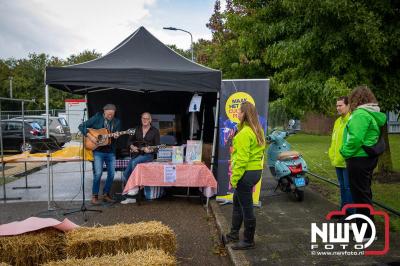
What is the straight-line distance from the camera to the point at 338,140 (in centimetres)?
648

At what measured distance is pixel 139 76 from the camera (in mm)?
7668

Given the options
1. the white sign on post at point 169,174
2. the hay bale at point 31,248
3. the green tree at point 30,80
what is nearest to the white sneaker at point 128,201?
the white sign on post at point 169,174

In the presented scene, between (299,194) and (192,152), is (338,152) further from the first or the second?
(192,152)

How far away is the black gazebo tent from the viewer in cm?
759

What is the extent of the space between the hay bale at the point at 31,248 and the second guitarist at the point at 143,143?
3995mm

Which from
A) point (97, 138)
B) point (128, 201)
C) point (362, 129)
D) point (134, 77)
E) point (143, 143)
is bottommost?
point (128, 201)

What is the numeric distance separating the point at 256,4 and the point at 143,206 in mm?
6015

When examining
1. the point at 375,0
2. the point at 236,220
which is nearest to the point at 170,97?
the point at 375,0

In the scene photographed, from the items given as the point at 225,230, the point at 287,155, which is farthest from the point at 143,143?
the point at 225,230

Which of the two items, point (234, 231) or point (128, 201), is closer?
point (234, 231)

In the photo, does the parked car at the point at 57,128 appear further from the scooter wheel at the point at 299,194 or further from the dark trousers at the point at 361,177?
the dark trousers at the point at 361,177

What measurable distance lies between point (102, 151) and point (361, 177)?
4.95 meters

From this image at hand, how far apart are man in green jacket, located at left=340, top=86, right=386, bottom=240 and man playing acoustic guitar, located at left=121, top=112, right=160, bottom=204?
425 centimetres

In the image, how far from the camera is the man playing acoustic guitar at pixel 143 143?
8.30m
